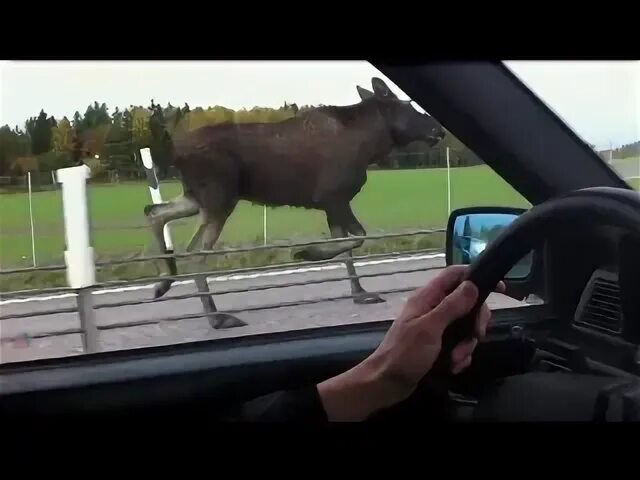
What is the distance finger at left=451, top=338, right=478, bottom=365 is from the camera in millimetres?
1743

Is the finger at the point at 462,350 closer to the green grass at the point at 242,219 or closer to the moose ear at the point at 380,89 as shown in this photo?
the green grass at the point at 242,219

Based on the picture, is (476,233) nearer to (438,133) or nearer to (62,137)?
(438,133)

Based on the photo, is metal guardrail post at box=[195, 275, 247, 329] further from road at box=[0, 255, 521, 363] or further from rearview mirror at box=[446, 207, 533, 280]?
rearview mirror at box=[446, 207, 533, 280]

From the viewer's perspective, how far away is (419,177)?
6.09 ft

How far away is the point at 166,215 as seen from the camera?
186cm

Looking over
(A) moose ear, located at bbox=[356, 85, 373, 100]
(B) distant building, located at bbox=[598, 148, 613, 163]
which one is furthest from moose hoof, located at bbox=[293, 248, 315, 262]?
(B) distant building, located at bbox=[598, 148, 613, 163]

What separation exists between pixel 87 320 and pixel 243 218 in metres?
0.40

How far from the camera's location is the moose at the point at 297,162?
187cm

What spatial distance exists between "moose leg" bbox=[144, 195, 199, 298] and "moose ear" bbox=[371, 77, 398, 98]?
1.50 ft

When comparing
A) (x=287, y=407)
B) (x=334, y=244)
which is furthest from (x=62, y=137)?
(x=287, y=407)

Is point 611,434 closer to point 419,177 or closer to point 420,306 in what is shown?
point 420,306
